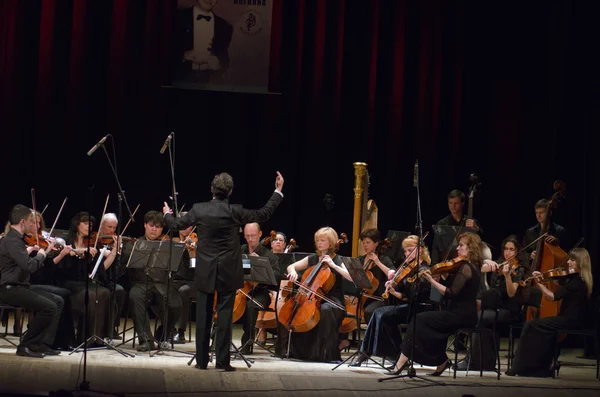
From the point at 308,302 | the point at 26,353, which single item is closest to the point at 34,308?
the point at 26,353

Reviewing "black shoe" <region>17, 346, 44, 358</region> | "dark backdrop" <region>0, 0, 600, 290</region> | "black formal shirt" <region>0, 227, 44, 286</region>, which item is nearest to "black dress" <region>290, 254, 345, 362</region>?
"black shoe" <region>17, 346, 44, 358</region>

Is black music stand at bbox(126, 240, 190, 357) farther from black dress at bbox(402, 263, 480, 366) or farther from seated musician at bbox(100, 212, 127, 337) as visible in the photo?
black dress at bbox(402, 263, 480, 366)

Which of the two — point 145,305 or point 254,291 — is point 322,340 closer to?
point 254,291

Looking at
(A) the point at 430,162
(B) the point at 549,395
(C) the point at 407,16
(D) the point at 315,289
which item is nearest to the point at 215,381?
(D) the point at 315,289

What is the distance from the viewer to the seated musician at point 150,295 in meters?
7.85

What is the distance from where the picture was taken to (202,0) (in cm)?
988

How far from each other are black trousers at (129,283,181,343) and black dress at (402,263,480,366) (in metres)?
2.16

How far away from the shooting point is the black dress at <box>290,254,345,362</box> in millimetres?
7680

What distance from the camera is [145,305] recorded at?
311 inches

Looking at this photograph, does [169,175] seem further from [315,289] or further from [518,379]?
[518,379]

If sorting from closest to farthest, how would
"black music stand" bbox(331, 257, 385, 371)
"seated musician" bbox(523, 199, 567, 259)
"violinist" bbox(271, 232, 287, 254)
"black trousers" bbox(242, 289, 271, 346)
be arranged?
1. "black music stand" bbox(331, 257, 385, 371)
2. "black trousers" bbox(242, 289, 271, 346)
3. "seated musician" bbox(523, 199, 567, 259)
4. "violinist" bbox(271, 232, 287, 254)

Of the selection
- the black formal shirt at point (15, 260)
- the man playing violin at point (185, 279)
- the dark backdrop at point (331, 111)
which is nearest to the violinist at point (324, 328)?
the man playing violin at point (185, 279)

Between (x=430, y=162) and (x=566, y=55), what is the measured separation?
1.89 metres

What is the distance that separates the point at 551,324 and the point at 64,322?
4.07 m
